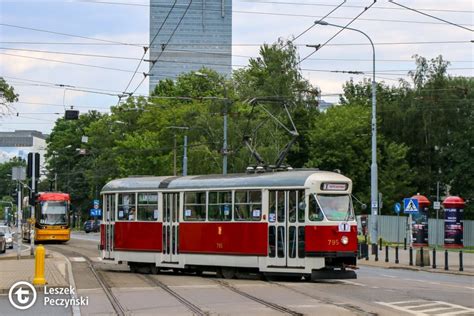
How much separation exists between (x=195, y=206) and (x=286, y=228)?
11.6ft

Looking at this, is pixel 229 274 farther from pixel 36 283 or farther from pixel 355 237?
pixel 36 283

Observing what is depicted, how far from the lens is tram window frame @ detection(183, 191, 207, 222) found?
81.3 feet

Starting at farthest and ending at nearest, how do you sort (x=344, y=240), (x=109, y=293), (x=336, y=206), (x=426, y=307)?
1. (x=336, y=206)
2. (x=344, y=240)
3. (x=109, y=293)
4. (x=426, y=307)

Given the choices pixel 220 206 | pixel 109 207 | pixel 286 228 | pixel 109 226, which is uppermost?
pixel 220 206

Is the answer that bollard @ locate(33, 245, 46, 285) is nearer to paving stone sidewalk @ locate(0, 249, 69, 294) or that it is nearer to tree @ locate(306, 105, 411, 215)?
paving stone sidewalk @ locate(0, 249, 69, 294)

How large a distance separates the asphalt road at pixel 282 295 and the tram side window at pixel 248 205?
68.7 inches

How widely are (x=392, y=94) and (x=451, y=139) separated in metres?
8.67

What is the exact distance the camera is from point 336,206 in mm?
22625

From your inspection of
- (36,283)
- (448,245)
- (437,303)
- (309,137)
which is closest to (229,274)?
(36,283)

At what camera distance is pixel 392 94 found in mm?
81562

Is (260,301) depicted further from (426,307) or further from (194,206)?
(194,206)

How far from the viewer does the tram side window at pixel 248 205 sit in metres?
23.3

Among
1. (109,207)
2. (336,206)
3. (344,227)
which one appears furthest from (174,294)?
(109,207)

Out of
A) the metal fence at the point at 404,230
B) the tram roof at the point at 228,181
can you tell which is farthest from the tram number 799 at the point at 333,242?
the metal fence at the point at 404,230
